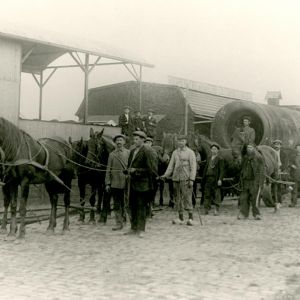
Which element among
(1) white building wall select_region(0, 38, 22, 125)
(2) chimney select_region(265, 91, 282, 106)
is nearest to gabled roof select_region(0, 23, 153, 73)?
(1) white building wall select_region(0, 38, 22, 125)

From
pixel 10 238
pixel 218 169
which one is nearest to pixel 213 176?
pixel 218 169

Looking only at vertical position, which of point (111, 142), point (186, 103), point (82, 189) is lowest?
point (82, 189)

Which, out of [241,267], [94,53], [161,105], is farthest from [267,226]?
[161,105]

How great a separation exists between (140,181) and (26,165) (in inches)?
83.4

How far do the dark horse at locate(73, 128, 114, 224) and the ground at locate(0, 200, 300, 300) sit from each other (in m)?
1.14

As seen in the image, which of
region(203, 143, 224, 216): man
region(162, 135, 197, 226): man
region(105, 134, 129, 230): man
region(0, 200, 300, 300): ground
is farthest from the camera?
region(203, 143, 224, 216): man

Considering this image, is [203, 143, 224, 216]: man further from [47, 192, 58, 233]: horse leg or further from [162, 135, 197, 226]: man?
[47, 192, 58, 233]: horse leg

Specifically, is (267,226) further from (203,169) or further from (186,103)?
(186,103)

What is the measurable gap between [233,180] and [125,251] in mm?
8069

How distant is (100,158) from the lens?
485 inches

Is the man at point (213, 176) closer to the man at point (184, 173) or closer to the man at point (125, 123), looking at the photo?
the man at point (184, 173)

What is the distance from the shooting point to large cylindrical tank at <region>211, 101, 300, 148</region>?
58.3 ft

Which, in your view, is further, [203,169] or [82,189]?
[203,169]

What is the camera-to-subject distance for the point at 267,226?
482 inches
